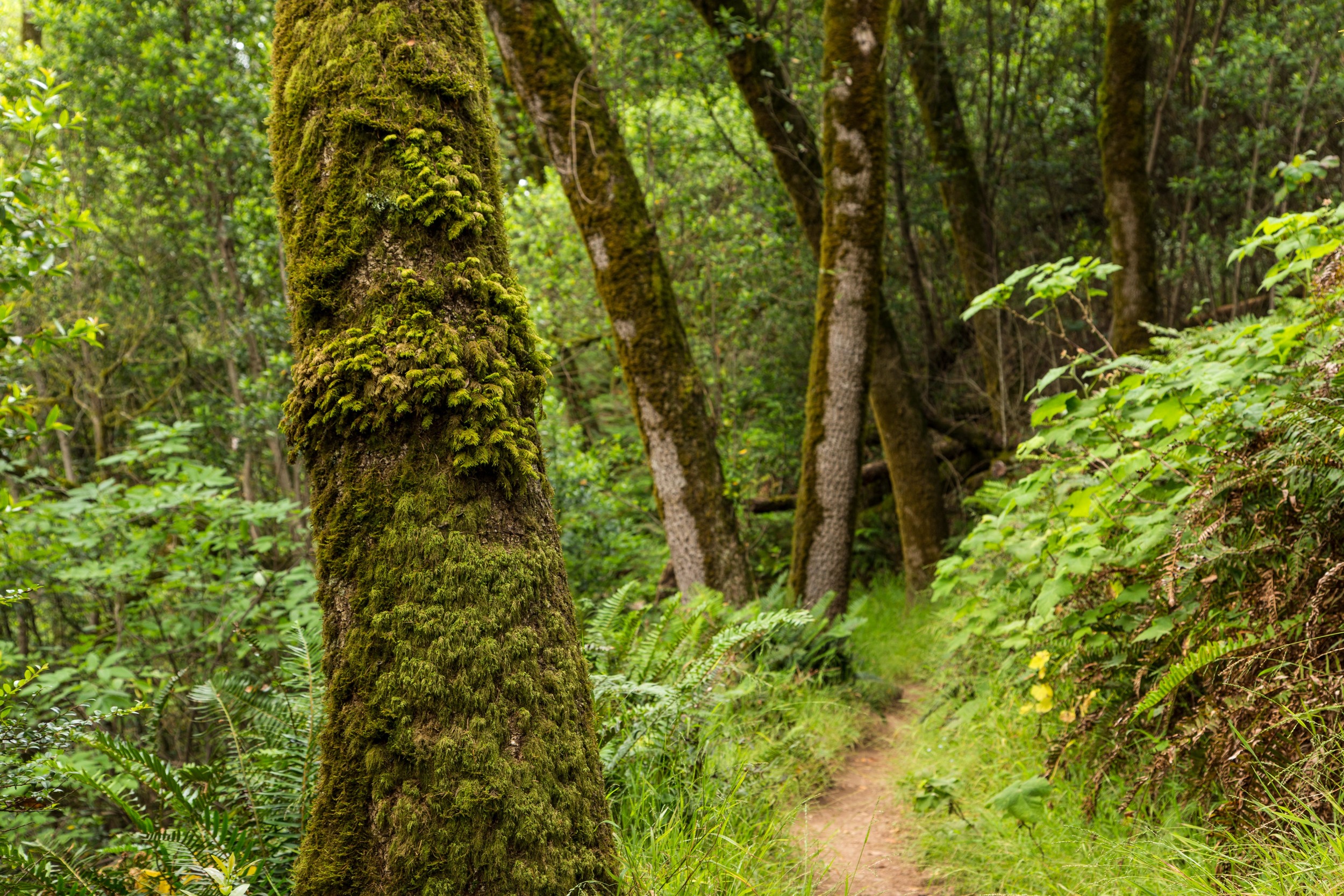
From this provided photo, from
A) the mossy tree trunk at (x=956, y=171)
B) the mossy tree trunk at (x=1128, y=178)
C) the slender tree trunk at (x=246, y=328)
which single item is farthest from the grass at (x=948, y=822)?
the slender tree trunk at (x=246, y=328)

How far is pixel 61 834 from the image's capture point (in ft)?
Answer: 15.5

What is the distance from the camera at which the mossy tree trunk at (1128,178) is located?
787cm

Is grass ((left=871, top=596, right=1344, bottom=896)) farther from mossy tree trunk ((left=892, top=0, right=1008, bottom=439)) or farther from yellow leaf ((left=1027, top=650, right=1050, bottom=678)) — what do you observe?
mossy tree trunk ((left=892, top=0, right=1008, bottom=439))

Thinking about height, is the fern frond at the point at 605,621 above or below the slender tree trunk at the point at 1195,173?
below

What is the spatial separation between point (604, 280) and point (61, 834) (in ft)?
15.3

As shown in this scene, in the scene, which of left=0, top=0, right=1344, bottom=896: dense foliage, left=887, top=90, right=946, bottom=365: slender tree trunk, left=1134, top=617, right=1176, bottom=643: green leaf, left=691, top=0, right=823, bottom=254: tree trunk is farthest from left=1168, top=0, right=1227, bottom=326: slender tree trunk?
left=1134, top=617, right=1176, bottom=643: green leaf

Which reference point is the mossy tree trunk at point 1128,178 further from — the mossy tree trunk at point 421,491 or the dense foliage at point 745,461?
the mossy tree trunk at point 421,491

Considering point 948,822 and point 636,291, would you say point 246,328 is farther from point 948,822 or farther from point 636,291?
point 948,822

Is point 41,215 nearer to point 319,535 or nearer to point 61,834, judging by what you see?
point 319,535

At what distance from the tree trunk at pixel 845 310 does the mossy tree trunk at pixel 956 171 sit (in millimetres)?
3102

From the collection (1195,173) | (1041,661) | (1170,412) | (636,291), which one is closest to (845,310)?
(636,291)

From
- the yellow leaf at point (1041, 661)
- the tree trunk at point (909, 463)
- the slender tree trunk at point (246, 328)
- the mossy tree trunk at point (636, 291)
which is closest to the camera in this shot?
the yellow leaf at point (1041, 661)

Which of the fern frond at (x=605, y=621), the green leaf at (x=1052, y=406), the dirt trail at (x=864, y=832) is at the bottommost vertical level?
the dirt trail at (x=864, y=832)

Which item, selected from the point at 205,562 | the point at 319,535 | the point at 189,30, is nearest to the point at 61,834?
the point at 205,562
